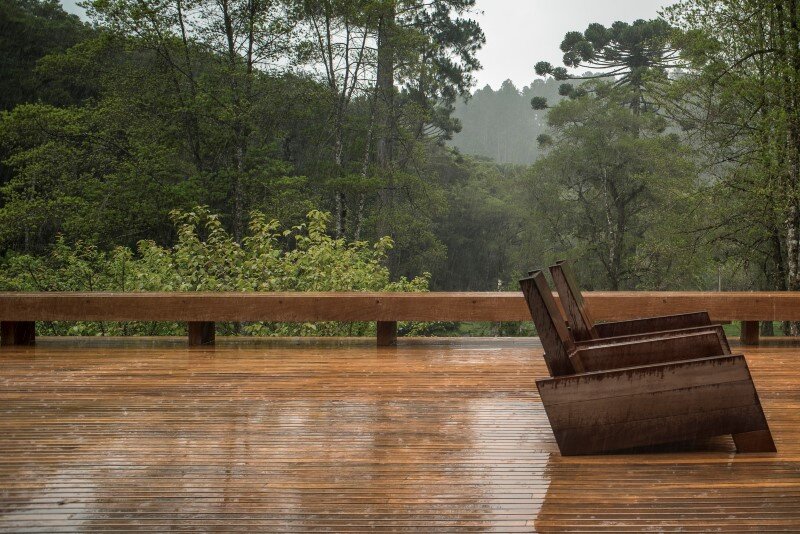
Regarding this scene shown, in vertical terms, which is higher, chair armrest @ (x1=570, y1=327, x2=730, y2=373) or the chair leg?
chair armrest @ (x1=570, y1=327, x2=730, y2=373)

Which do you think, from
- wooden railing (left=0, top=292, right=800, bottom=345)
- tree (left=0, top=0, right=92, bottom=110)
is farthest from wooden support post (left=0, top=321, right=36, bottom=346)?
tree (left=0, top=0, right=92, bottom=110)

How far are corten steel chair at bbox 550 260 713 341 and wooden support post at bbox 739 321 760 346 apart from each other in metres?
2.00

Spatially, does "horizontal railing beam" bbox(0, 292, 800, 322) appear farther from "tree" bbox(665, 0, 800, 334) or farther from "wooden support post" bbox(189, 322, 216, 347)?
"tree" bbox(665, 0, 800, 334)

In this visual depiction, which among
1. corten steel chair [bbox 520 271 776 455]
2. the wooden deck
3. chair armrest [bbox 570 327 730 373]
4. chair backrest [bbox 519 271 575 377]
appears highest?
chair backrest [bbox 519 271 575 377]

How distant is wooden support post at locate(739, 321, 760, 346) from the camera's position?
508cm

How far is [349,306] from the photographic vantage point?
471 cm

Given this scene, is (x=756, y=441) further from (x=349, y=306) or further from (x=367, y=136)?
(x=367, y=136)

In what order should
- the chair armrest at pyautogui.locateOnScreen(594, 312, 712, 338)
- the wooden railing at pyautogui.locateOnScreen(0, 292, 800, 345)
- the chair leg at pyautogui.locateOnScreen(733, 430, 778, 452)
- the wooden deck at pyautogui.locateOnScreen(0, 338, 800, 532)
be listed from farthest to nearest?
the wooden railing at pyautogui.locateOnScreen(0, 292, 800, 345)
the chair armrest at pyautogui.locateOnScreen(594, 312, 712, 338)
the chair leg at pyautogui.locateOnScreen(733, 430, 778, 452)
the wooden deck at pyautogui.locateOnScreen(0, 338, 800, 532)

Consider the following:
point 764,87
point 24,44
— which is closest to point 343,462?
point 764,87

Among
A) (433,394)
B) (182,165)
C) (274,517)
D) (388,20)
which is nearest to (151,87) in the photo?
(182,165)

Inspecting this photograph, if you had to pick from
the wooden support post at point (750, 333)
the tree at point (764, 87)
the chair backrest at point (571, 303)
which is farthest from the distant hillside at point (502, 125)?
the chair backrest at point (571, 303)

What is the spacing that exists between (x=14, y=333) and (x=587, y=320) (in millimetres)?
3678

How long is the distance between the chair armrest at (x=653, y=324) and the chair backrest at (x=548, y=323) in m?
0.98

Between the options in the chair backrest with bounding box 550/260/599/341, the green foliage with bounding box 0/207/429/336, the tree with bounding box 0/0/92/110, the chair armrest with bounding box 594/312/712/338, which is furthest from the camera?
the tree with bounding box 0/0/92/110
